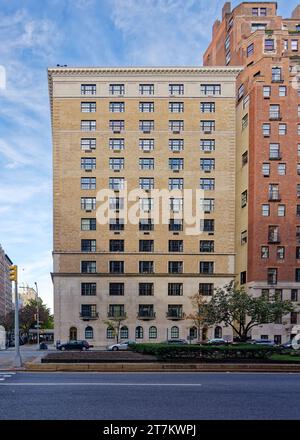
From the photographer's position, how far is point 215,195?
58.8m

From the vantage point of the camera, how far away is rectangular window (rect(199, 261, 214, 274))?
190 ft

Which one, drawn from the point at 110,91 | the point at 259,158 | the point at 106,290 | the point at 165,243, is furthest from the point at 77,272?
the point at 259,158

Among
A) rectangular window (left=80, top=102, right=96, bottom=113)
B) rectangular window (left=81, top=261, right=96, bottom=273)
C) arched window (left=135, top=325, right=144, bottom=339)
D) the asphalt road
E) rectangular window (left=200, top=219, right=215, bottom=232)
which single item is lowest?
arched window (left=135, top=325, right=144, bottom=339)

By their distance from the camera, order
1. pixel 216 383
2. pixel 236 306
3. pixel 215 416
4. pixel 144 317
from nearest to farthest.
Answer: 1. pixel 215 416
2. pixel 216 383
3. pixel 236 306
4. pixel 144 317

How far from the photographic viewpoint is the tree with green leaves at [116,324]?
5411 cm

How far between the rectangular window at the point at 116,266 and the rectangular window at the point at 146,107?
2251 cm

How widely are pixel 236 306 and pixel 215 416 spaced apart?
24.4 m

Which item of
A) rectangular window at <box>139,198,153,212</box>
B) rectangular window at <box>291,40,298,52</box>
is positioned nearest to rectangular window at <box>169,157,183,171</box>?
rectangular window at <box>139,198,153,212</box>

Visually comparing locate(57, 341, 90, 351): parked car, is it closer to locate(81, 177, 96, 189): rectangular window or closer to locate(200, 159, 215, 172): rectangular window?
locate(81, 177, 96, 189): rectangular window

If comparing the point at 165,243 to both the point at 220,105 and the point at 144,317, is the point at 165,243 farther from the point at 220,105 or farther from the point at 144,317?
the point at 220,105

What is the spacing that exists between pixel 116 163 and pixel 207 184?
13709mm

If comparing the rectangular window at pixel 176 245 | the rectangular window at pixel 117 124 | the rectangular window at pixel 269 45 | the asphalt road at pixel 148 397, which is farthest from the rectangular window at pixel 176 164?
the asphalt road at pixel 148 397

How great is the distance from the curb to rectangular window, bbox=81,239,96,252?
36.3m

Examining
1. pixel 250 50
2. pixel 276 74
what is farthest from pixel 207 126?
pixel 250 50
